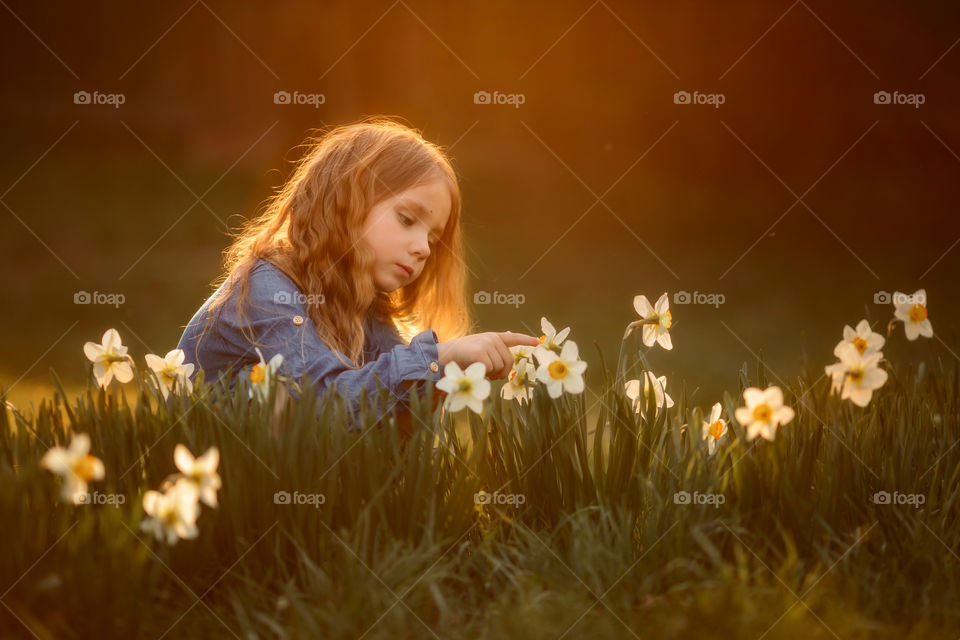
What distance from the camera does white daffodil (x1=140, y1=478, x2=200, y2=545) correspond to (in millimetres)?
1249

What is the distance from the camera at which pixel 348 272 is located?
2.52 meters

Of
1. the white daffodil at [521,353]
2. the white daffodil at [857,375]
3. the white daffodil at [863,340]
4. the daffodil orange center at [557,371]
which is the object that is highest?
the white daffodil at [521,353]

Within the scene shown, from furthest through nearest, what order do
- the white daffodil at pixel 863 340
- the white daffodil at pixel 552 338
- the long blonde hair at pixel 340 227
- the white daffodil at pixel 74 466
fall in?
1. the long blonde hair at pixel 340 227
2. the white daffodil at pixel 552 338
3. the white daffodil at pixel 863 340
4. the white daffodil at pixel 74 466

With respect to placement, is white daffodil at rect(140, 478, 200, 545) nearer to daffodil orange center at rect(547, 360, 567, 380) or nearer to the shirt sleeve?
the shirt sleeve

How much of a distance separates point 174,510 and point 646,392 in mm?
1087

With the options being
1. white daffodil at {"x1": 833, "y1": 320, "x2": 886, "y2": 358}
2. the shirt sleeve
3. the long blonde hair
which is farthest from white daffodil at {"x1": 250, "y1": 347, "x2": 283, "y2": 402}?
white daffodil at {"x1": 833, "y1": 320, "x2": 886, "y2": 358}

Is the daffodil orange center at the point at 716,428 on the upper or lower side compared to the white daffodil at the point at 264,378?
lower

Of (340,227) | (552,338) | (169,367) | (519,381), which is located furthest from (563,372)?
(340,227)

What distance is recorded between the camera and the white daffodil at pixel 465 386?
5.67ft

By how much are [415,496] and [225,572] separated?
0.36 m

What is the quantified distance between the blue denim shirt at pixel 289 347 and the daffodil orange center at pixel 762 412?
2.42 ft

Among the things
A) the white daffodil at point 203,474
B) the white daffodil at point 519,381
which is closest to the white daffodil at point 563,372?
the white daffodil at point 519,381

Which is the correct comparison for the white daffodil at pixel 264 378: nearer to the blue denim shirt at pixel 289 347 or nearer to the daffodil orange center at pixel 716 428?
the blue denim shirt at pixel 289 347

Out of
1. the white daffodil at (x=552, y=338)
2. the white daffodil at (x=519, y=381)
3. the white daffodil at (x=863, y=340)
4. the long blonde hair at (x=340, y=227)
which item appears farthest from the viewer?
the long blonde hair at (x=340, y=227)
